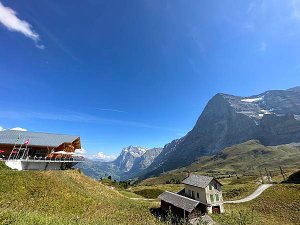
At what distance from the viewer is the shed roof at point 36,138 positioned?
53344 millimetres

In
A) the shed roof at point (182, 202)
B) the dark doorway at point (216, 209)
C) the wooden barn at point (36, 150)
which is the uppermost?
the wooden barn at point (36, 150)

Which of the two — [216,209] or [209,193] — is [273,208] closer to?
[216,209]

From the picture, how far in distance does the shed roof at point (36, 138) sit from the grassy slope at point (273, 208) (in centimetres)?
4439

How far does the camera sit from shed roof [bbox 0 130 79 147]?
53.3 m

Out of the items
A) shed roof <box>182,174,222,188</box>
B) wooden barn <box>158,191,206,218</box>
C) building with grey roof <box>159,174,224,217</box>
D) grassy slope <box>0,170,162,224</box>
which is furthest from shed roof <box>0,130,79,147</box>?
shed roof <box>182,174,222,188</box>

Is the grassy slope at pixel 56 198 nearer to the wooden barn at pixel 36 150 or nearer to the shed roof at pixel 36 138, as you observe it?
the wooden barn at pixel 36 150

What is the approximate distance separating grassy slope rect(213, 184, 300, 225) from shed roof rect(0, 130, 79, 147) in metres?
44.4

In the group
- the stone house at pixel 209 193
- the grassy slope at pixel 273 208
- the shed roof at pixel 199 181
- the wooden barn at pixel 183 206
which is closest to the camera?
the wooden barn at pixel 183 206

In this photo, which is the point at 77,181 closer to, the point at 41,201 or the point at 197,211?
the point at 41,201

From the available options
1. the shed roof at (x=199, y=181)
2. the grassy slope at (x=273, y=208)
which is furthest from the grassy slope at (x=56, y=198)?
the grassy slope at (x=273, y=208)

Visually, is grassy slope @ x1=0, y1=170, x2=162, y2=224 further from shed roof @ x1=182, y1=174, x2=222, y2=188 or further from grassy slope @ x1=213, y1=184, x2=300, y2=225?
grassy slope @ x1=213, y1=184, x2=300, y2=225

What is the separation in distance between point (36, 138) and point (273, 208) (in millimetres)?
67293

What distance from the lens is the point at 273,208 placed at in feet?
194

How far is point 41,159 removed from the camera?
5400 cm
